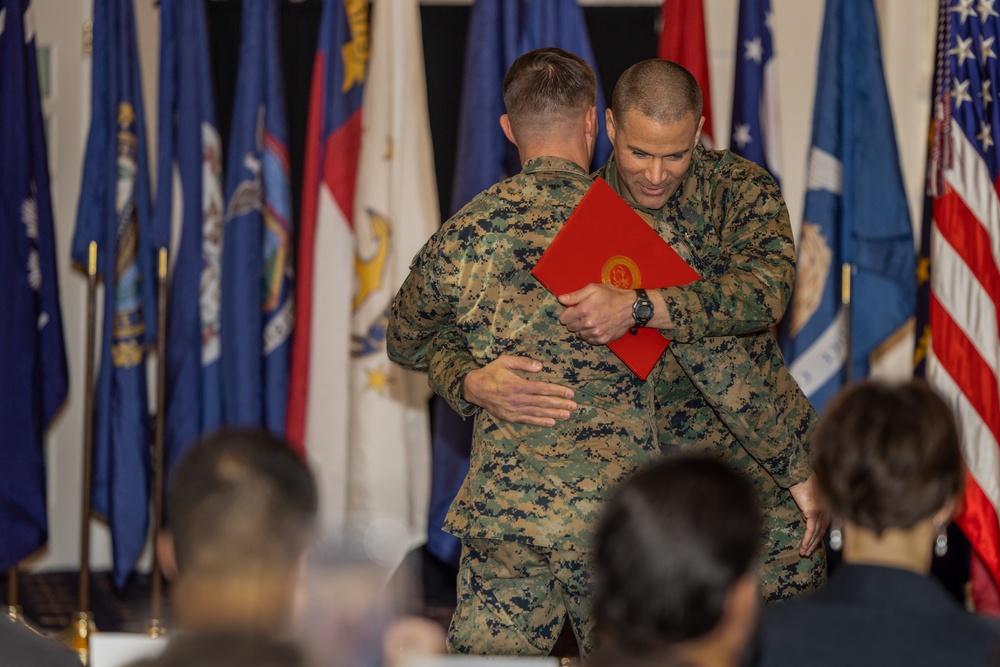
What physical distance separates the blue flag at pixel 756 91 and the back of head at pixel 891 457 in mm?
3259

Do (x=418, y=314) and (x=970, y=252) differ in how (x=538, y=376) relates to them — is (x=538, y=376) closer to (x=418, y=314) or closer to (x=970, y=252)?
(x=418, y=314)

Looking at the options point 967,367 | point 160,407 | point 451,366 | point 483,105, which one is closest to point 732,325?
point 451,366

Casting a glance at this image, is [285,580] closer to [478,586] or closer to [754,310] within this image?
[478,586]

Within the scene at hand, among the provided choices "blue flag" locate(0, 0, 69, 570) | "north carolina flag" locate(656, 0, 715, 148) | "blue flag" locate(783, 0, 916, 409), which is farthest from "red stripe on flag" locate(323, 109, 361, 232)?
"blue flag" locate(783, 0, 916, 409)

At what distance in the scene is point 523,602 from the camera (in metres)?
2.65

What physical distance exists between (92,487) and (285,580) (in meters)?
3.79

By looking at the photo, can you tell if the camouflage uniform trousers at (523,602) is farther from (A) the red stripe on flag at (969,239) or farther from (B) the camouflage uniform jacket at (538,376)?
(A) the red stripe on flag at (969,239)

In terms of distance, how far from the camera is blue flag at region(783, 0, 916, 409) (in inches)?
187

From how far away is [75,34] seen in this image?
544 cm

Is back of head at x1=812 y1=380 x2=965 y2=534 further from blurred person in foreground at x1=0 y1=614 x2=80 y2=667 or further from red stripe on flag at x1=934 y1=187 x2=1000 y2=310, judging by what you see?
red stripe on flag at x1=934 y1=187 x2=1000 y2=310

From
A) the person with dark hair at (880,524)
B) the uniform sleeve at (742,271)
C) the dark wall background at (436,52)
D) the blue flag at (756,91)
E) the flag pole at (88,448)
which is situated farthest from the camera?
the dark wall background at (436,52)

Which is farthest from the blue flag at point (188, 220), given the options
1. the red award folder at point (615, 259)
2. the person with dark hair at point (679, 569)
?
the person with dark hair at point (679, 569)

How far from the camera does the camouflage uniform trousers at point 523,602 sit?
2627mm

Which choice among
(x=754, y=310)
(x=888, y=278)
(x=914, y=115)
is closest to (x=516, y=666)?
(x=754, y=310)
